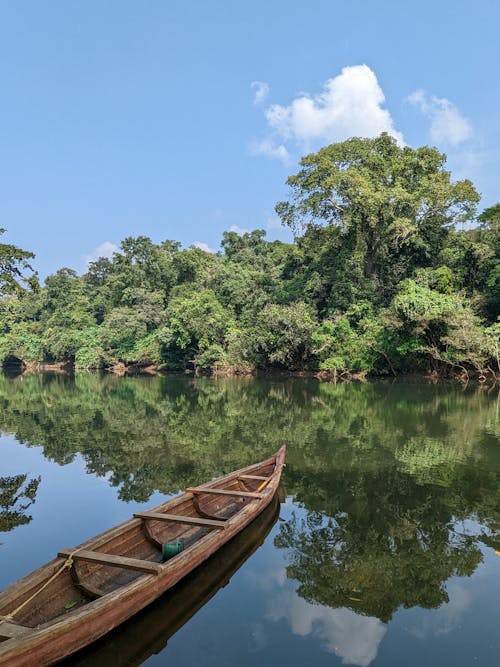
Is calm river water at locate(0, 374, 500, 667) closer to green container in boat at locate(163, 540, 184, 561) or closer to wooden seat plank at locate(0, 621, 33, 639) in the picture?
green container in boat at locate(163, 540, 184, 561)

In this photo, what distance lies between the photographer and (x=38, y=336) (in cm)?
5381

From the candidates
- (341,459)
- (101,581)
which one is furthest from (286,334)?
(101,581)

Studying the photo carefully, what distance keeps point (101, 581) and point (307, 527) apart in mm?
3076

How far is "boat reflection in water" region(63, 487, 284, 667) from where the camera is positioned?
155 inches

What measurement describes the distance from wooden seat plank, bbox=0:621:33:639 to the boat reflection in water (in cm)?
68

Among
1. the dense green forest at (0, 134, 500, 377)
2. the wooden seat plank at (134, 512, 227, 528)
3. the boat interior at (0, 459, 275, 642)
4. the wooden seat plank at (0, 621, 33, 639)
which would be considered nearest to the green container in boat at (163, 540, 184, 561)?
the boat interior at (0, 459, 275, 642)

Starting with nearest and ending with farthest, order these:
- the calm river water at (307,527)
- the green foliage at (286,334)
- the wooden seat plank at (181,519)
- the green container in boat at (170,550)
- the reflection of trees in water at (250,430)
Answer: the calm river water at (307,527)
the green container in boat at (170,550)
the wooden seat plank at (181,519)
the reflection of trees in water at (250,430)
the green foliage at (286,334)

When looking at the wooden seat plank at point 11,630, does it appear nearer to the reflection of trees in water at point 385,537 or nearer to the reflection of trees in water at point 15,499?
the reflection of trees in water at point 385,537

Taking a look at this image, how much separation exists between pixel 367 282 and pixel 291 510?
24.7 metres

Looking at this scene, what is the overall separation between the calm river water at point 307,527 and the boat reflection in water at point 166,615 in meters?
0.02

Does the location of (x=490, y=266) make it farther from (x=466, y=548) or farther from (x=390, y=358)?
(x=466, y=548)

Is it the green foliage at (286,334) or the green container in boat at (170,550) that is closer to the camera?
the green container in boat at (170,550)

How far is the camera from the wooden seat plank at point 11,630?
3287 mm

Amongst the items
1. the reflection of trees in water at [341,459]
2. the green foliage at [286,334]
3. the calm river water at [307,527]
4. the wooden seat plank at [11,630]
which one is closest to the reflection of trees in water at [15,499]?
the calm river water at [307,527]
